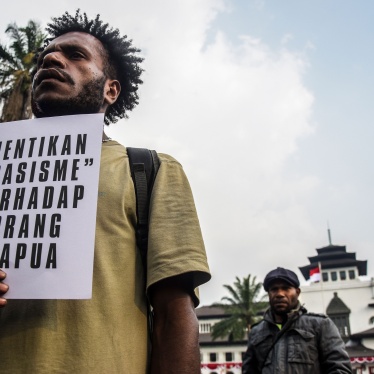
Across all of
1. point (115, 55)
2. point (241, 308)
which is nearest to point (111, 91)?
point (115, 55)

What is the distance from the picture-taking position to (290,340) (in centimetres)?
369

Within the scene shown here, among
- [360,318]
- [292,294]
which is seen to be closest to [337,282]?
[360,318]

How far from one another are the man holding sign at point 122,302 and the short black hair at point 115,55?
19.4 inches

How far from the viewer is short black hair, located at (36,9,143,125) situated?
2008 millimetres

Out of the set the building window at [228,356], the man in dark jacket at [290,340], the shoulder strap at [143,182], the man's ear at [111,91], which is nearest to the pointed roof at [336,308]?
the building window at [228,356]

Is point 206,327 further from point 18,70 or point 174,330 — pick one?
point 174,330

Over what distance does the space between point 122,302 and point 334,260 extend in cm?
6021

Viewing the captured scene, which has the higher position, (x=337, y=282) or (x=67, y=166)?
(x=337, y=282)

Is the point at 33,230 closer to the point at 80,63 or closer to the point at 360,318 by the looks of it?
the point at 80,63

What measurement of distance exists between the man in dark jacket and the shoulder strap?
258 centimetres

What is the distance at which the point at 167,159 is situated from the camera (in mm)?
1500

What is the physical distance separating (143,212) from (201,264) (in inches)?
9.0

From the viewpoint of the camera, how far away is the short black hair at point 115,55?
2008mm

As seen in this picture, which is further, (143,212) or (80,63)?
(80,63)
